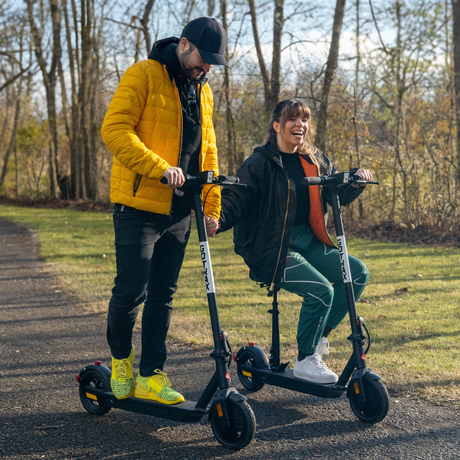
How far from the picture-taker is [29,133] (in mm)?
31609

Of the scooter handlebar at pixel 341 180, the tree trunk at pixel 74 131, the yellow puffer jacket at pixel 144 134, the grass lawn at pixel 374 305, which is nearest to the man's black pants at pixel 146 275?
the yellow puffer jacket at pixel 144 134

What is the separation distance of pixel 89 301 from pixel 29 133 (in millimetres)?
27255

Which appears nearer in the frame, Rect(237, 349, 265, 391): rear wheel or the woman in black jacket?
the woman in black jacket

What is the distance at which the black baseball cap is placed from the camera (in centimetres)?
293

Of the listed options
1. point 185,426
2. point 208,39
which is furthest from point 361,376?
point 208,39

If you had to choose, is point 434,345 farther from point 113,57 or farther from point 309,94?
point 113,57

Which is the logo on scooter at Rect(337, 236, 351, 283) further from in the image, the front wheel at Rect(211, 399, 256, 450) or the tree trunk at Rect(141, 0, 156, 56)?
the tree trunk at Rect(141, 0, 156, 56)

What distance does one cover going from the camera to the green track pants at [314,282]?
3.60m

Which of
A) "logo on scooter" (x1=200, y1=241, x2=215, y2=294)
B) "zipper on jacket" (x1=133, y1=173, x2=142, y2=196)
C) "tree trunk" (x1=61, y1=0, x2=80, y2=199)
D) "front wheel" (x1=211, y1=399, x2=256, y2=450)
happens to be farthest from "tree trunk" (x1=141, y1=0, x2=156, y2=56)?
"front wheel" (x1=211, y1=399, x2=256, y2=450)

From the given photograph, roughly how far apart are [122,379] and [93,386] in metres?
0.31

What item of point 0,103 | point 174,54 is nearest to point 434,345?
point 174,54

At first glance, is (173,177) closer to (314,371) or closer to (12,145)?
(314,371)

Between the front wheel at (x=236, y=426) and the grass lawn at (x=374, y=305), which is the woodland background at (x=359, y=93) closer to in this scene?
the grass lawn at (x=374, y=305)

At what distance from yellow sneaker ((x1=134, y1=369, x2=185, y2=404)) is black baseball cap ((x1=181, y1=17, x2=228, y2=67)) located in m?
1.86
